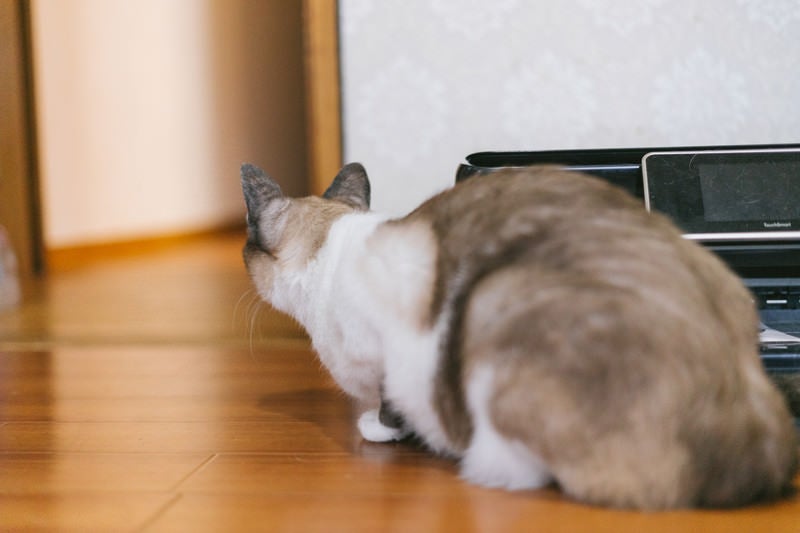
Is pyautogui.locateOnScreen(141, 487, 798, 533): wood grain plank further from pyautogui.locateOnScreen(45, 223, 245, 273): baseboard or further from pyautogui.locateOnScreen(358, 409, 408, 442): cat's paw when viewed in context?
pyautogui.locateOnScreen(45, 223, 245, 273): baseboard

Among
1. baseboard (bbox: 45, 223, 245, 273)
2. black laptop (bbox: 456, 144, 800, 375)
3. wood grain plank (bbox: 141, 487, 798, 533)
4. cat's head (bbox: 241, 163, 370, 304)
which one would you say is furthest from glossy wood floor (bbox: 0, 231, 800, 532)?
baseboard (bbox: 45, 223, 245, 273)

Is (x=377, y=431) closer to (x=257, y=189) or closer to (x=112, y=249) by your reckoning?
(x=257, y=189)

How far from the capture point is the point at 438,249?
122 centimetres

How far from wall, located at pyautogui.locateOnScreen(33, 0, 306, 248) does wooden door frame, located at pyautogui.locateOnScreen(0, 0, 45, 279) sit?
0.10 m

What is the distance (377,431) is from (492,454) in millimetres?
329

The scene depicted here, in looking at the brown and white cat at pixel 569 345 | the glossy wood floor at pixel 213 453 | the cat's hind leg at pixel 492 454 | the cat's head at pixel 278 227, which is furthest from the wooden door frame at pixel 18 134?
the cat's hind leg at pixel 492 454

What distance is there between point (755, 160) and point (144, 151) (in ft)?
12.0

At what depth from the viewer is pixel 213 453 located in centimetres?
140

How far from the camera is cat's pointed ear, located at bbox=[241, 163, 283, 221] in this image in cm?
150

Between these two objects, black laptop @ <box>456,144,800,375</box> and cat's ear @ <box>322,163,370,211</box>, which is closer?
black laptop @ <box>456,144,800,375</box>

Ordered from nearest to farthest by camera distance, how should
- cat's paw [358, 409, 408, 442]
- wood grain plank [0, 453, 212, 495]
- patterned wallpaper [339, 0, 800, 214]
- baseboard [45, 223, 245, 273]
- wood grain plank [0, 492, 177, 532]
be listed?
1. wood grain plank [0, 492, 177, 532]
2. wood grain plank [0, 453, 212, 495]
3. cat's paw [358, 409, 408, 442]
4. patterned wallpaper [339, 0, 800, 214]
5. baseboard [45, 223, 245, 273]

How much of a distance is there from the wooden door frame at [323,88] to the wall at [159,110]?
2098 millimetres

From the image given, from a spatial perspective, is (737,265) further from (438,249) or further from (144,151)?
(144,151)

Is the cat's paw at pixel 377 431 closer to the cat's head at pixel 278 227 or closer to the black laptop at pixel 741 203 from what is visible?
the cat's head at pixel 278 227
